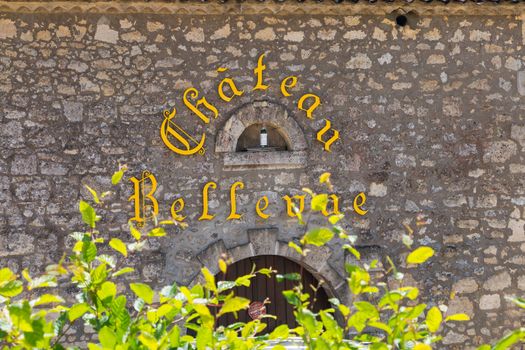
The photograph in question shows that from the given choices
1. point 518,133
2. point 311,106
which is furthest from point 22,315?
point 518,133

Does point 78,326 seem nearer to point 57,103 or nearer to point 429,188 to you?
point 57,103

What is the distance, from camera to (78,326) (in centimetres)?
766

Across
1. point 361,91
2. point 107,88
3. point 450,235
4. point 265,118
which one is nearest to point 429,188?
point 450,235

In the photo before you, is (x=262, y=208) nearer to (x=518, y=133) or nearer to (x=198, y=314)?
(x=518, y=133)

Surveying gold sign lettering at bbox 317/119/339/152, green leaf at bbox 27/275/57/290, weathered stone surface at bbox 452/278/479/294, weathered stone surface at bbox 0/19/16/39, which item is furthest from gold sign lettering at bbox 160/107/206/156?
green leaf at bbox 27/275/57/290

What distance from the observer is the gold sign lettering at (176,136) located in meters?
7.95

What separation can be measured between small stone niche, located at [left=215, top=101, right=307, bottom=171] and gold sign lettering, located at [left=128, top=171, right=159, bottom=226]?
67 centimetres

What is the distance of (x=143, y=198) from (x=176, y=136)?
63cm

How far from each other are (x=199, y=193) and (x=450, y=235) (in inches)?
97.2

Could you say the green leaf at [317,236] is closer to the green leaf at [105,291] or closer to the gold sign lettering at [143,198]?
the green leaf at [105,291]

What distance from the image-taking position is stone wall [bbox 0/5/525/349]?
7.73 meters

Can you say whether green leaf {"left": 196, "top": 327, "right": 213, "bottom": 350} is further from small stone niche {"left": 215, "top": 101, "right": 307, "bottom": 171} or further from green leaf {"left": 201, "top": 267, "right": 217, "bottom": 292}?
small stone niche {"left": 215, "top": 101, "right": 307, "bottom": 171}

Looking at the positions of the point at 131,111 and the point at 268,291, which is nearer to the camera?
the point at 131,111

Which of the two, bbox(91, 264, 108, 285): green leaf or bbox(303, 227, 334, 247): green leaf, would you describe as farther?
bbox(91, 264, 108, 285): green leaf
